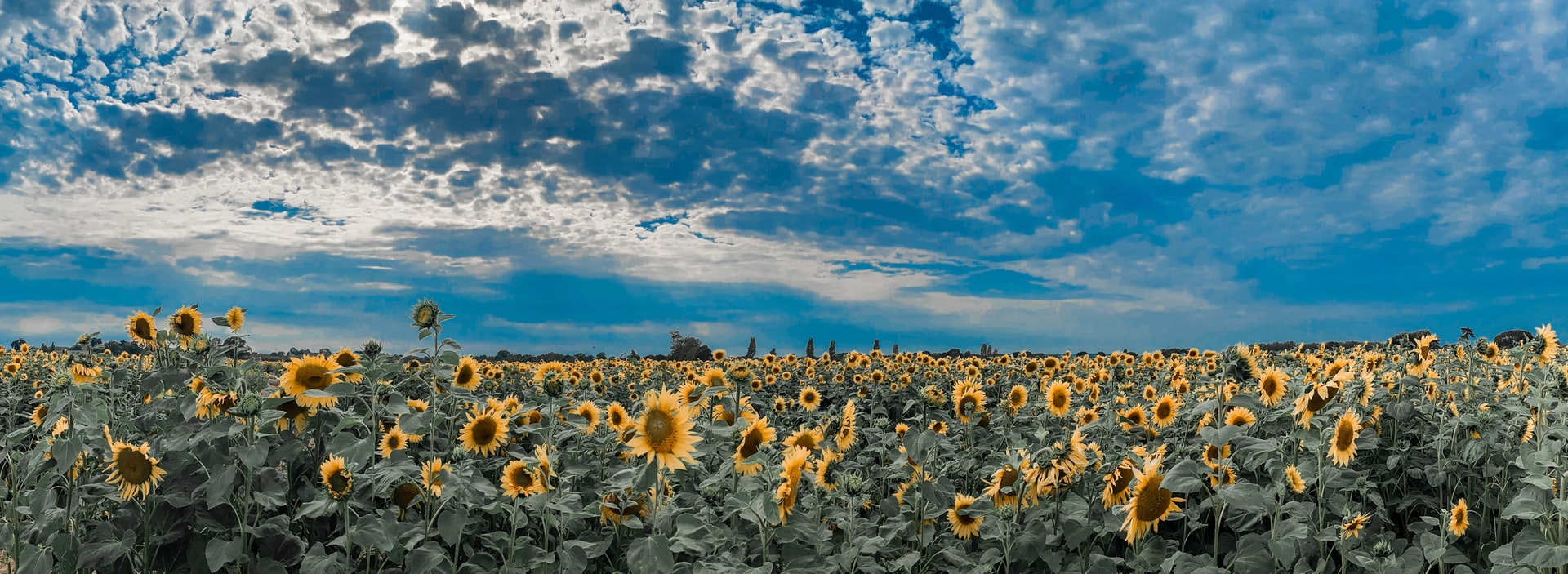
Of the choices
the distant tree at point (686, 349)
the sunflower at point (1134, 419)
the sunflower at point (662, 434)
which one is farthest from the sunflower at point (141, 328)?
the distant tree at point (686, 349)

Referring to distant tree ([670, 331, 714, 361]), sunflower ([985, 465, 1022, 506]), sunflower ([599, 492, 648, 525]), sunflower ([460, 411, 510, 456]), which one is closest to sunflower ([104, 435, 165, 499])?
sunflower ([460, 411, 510, 456])

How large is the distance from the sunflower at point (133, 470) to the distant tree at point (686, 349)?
28.2 m

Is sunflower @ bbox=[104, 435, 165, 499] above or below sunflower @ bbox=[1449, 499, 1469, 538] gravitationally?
below

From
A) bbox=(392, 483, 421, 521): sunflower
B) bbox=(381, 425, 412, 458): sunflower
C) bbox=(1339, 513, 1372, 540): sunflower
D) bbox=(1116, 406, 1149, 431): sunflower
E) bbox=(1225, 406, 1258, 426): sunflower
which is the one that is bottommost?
bbox=(392, 483, 421, 521): sunflower

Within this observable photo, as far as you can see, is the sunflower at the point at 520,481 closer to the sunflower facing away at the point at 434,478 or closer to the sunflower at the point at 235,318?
the sunflower facing away at the point at 434,478

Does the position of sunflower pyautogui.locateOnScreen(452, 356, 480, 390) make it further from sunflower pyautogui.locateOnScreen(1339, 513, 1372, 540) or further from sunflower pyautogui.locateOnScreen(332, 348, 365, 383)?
sunflower pyautogui.locateOnScreen(1339, 513, 1372, 540)

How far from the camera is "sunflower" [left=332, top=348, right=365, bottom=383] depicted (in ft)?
17.8

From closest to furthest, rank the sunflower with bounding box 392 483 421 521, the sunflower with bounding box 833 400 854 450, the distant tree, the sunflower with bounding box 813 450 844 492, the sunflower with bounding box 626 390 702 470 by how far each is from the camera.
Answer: the sunflower with bounding box 626 390 702 470 → the sunflower with bounding box 392 483 421 521 → the sunflower with bounding box 813 450 844 492 → the sunflower with bounding box 833 400 854 450 → the distant tree

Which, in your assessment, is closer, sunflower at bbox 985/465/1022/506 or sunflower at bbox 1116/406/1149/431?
sunflower at bbox 985/465/1022/506

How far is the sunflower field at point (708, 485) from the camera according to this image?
4.43 meters

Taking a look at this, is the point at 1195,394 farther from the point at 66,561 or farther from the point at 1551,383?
the point at 66,561

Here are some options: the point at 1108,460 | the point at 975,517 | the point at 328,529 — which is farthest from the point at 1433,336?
the point at 328,529

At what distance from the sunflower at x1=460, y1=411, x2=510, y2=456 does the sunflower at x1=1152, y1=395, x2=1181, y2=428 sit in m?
5.56

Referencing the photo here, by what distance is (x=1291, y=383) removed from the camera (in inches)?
228
